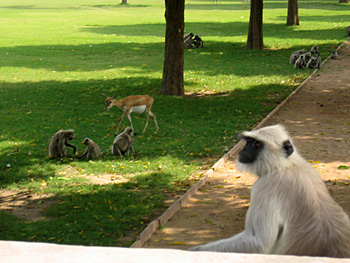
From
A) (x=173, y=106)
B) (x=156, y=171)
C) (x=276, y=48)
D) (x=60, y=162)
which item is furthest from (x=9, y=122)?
(x=276, y=48)

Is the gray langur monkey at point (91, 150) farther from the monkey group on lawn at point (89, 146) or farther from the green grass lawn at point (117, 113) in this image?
the green grass lawn at point (117, 113)

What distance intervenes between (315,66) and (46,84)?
11.8 m

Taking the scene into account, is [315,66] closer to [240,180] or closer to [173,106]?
[173,106]

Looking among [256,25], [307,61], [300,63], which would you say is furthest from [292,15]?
[300,63]

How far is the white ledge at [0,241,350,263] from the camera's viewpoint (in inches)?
83.8

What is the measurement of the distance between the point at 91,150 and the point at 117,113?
14.5 feet

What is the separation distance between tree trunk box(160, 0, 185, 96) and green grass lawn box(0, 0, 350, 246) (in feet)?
2.13

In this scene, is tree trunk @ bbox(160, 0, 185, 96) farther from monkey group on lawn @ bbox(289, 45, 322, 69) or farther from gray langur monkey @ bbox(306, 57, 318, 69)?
gray langur monkey @ bbox(306, 57, 318, 69)

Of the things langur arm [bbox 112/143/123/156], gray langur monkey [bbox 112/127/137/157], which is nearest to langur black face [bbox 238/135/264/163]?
gray langur monkey [bbox 112/127/137/157]

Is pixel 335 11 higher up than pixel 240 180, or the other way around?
pixel 335 11

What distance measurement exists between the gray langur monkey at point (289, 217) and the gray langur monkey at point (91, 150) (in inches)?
249

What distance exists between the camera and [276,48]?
27.7 meters

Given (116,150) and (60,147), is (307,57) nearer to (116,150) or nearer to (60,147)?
(116,150)

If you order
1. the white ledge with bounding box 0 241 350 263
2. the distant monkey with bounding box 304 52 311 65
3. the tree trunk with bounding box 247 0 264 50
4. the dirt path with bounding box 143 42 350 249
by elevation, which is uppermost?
the tree trunk with bounding box 247 0 264 50
